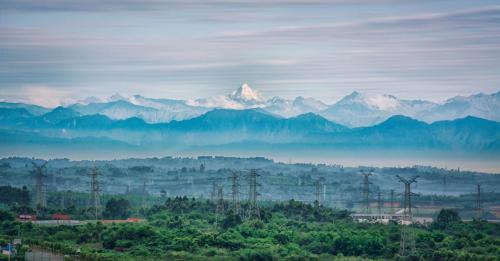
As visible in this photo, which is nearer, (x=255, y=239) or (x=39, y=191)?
(x=255, y=239)

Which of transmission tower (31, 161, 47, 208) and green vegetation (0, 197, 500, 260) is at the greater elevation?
transmission tower (31, 161, 47, 208)

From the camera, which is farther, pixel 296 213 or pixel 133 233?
pixel 296 213

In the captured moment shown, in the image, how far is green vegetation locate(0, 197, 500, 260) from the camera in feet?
187

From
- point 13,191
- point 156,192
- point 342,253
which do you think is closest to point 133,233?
point 342,253

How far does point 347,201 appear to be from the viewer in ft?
452

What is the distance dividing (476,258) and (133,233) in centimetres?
2057

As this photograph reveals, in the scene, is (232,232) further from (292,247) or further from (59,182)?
(59,182)

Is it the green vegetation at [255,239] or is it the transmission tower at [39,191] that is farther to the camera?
the transmission tower at [39,191]

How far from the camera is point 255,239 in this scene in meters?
63.5

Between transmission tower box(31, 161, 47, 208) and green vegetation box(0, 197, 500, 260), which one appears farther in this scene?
transmission tower box(31, 161, 47, 208)

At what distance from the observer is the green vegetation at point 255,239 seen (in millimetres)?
57000

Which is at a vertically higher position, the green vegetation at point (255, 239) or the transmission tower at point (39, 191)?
the transmission tower at point (39, 191)

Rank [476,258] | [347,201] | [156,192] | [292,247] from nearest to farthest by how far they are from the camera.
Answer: [476,258] < [292,247] < [347,201] < [156,192]

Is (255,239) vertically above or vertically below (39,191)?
below
